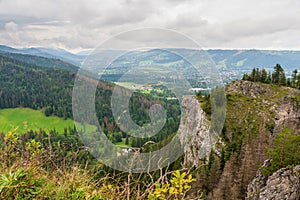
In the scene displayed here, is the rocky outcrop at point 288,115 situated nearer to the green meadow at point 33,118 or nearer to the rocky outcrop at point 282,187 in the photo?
the rocky outcrop at point 282,187

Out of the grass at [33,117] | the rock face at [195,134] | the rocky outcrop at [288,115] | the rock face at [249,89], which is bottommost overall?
the grass at [33,117]

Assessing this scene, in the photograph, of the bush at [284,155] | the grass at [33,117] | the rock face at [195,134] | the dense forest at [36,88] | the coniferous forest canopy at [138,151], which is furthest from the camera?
the dense forest at [36,88]

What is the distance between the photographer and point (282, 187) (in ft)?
48.3

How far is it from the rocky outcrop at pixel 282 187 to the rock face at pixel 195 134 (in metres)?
14.5

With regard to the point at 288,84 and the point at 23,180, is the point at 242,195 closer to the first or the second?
the point at 23,180

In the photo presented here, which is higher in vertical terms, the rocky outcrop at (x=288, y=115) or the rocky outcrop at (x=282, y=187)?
the rocky outcrop at (x=288, y=115)

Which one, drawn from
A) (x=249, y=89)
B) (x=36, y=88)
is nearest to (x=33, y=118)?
(x=36, y=88)

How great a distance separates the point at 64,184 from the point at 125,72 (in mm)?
6829

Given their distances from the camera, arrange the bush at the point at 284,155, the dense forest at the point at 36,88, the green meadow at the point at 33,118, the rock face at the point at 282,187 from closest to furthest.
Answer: the rock face at the point at 282,187, the bush at the point at 284,155, the green meadow at the point at 33,118, the dense forest at the point at 36,88

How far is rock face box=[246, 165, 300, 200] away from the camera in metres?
14.4

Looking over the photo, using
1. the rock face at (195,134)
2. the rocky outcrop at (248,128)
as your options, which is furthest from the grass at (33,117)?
the rocky outcrop at (248,128)

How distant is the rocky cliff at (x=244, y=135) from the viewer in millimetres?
22594

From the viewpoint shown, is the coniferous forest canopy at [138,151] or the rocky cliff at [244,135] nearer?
the coniferous forest canopy at [138,151]

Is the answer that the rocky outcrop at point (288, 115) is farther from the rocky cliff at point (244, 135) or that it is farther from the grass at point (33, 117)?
the grass at point (33, 117)
